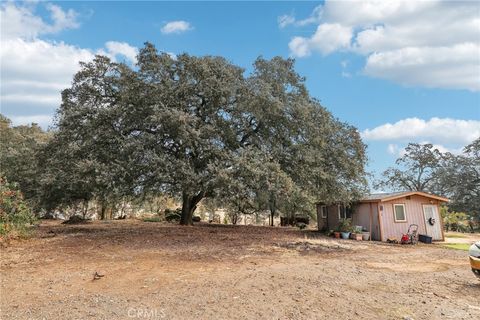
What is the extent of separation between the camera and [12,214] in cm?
1174

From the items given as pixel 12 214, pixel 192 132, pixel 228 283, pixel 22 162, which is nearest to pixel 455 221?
pixel 192 132

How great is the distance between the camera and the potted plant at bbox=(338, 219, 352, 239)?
16.3 meters

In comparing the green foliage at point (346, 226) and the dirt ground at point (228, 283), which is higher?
the green foliage at point (346, 226)

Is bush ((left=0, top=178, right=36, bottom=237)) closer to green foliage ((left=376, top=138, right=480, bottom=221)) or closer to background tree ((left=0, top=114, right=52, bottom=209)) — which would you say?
background tree ((left=0, top=114, right=52, bottom=209))

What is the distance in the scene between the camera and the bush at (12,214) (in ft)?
36.8

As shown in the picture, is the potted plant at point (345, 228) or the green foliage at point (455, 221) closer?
the potted plant at point (345, 228)

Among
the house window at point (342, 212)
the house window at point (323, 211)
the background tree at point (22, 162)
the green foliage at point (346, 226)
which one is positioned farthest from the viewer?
the background tree at point (22, 162)

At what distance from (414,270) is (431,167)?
100 feet

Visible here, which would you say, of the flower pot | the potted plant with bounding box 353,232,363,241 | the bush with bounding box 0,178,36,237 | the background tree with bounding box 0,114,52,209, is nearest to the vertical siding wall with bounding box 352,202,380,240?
the potted plant with bounding box 353,232,363,241

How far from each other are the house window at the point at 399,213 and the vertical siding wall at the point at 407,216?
0.14m

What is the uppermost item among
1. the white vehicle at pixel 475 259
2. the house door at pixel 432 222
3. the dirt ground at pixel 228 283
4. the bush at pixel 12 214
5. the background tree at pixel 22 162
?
the background tree at pixel 22 162

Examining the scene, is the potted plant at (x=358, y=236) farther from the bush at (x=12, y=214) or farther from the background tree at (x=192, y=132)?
the bush at (x=12, y=214)

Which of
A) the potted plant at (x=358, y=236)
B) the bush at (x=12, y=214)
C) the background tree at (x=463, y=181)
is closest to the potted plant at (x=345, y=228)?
the potted plant at (x=358, y=236)

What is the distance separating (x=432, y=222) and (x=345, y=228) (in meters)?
4.35
